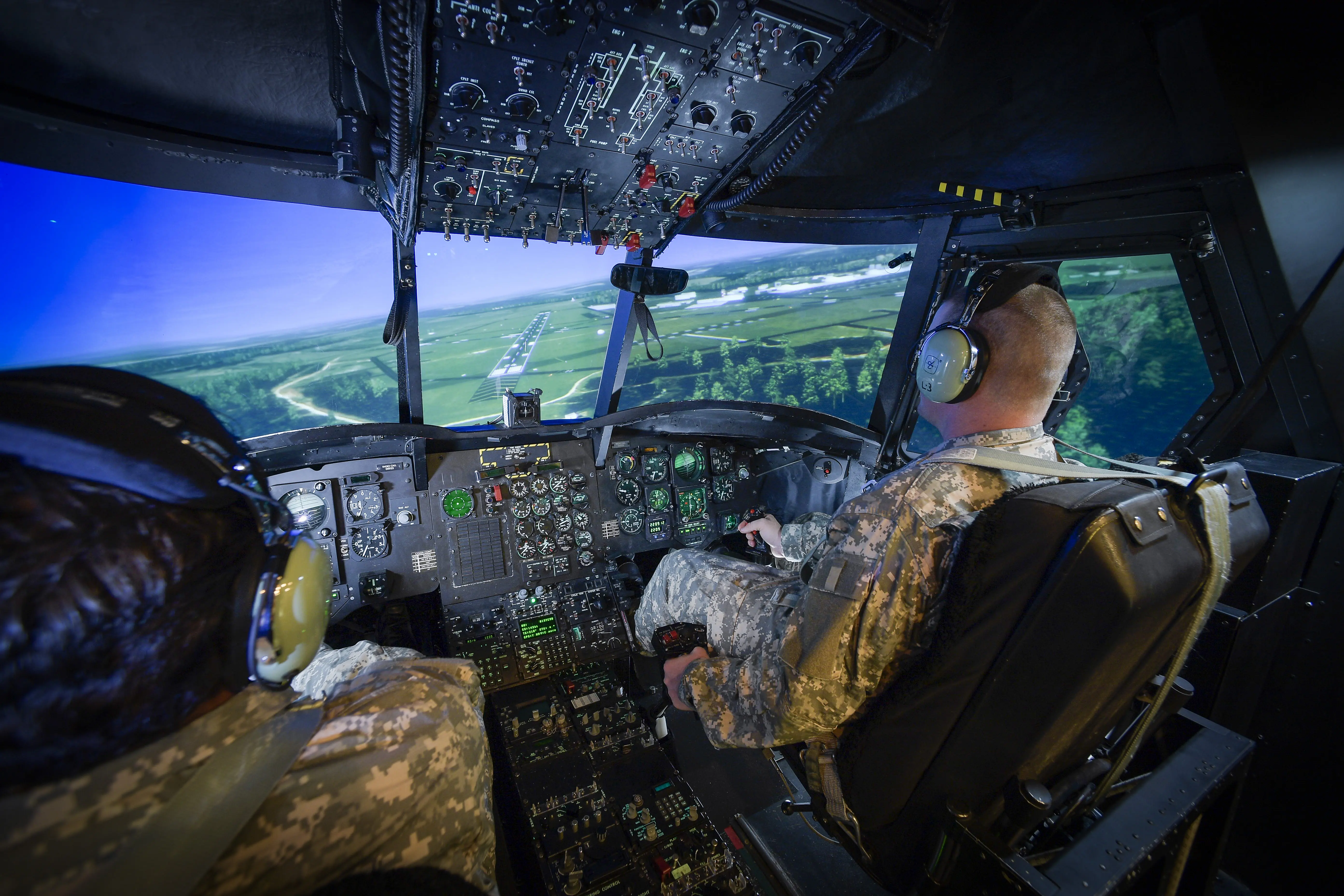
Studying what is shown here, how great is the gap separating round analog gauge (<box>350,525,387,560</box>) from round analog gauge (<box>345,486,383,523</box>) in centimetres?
5

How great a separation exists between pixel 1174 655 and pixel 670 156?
6.72ft

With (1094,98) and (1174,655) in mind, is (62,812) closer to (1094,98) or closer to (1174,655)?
(1174,655)

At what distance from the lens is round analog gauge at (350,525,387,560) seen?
236 centimetres

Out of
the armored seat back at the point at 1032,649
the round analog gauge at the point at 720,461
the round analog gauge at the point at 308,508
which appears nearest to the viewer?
the armored seat back at the point at 1032,649

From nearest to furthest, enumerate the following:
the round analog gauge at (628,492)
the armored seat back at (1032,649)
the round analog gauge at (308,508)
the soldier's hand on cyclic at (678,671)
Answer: the armored seat back at (1032,649)
the soldier's hand on cyclic at (678,671)
the round analog gauge at (308,508)
the round analog gauge at (628,492)

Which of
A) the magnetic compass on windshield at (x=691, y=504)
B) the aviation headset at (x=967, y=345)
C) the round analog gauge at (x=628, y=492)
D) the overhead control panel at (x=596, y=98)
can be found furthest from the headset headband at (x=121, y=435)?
the magnetic compass on windshield at (x=691, y=504)

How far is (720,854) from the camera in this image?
1.65 meters

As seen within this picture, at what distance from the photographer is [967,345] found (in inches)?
56.0

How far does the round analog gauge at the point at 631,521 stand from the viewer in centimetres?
295

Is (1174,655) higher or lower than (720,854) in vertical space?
higher

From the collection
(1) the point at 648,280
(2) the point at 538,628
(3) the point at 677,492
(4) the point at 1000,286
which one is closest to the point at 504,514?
(2) the point at 538,628

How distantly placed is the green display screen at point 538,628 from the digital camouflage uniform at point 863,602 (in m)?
1.20

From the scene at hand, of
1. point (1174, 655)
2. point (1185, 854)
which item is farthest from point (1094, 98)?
point (1185, 854)

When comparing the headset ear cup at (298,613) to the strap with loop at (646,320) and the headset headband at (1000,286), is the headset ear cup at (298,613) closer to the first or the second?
the headset headband at (1000,286)
